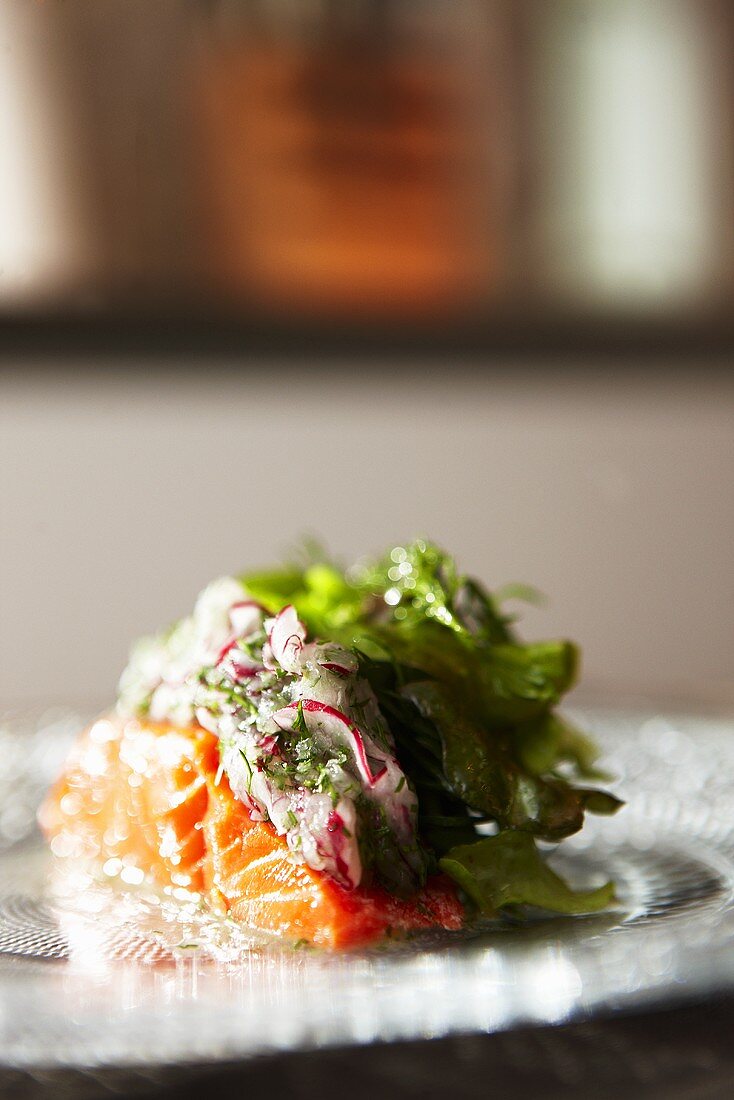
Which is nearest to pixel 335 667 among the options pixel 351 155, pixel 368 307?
pixel 368 307

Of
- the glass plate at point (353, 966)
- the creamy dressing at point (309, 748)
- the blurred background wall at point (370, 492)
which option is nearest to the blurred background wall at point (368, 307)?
the blurred background wall at point (370, 492)

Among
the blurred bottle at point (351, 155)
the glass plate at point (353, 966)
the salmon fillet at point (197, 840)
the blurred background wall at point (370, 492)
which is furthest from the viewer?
the blurred bottle at point (351, 155)

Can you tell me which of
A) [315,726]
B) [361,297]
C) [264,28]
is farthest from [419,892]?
[264,28]

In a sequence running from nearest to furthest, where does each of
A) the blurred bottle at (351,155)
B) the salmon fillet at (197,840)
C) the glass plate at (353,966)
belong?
the glass plate at (353,966), the salmon fillet at (197,840), the blurred bottle at (351,155)

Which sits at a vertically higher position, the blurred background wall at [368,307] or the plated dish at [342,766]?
the blurred background wall at [368,307]

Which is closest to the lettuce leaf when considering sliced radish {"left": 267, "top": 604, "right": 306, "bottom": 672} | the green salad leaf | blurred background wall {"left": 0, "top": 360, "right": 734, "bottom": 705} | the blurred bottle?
the green salad leaf

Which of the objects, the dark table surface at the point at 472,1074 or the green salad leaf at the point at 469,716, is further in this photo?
the green salad leaf at the point at 469,716

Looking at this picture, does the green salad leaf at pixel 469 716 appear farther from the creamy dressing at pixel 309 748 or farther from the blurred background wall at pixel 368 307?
the blurred background wall at pixel 368 307

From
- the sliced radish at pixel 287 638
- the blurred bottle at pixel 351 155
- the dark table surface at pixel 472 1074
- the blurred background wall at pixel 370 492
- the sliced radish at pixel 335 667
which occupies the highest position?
the blurred bottle at pixel 351 155
